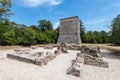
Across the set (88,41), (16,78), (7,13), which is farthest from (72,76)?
(88,41)

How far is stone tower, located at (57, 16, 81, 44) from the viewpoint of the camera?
95.3 feet

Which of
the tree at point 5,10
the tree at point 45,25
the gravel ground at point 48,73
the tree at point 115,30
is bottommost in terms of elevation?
the gravel ground at point 48,73

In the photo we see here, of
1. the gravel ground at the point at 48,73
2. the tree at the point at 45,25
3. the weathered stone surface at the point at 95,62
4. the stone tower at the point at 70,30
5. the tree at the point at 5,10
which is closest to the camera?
the gravel ground at the point at 48,73

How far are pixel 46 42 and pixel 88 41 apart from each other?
58.9 ft

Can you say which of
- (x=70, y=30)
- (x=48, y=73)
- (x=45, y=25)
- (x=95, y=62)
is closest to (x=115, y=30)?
(x=95, y=62)

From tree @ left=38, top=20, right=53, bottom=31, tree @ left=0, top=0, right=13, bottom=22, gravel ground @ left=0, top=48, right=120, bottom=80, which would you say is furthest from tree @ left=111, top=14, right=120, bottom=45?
tree @ left=38, top=20, right=53, bottom=31

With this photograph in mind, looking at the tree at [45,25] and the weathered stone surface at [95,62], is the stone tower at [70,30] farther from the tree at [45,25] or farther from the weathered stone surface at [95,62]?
the weathered stone surface at [95,62]

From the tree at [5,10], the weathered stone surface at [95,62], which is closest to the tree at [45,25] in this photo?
the tree at [5,10]

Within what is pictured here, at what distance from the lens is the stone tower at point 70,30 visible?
29.0m

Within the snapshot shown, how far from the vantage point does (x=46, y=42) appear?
114ft

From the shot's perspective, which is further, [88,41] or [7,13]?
[88,41]

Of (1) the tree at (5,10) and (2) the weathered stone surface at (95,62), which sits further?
(1) the tree at (5,10)

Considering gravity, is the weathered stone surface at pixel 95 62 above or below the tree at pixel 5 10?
below

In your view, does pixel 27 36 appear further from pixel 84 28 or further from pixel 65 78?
pixel 84 28
